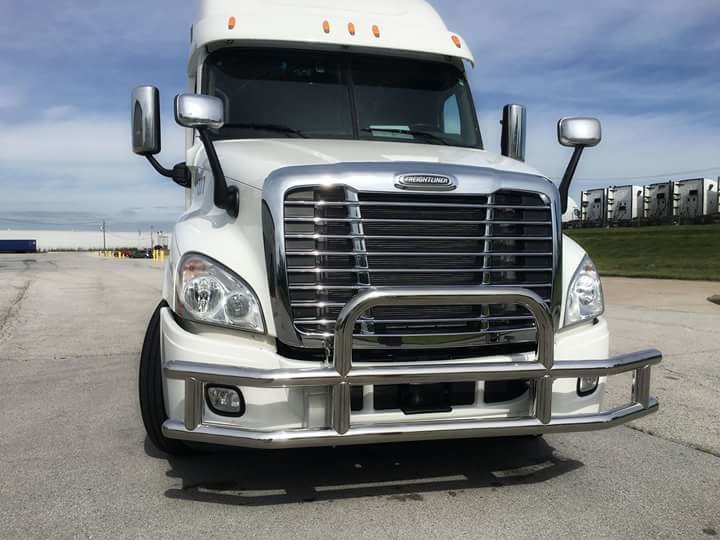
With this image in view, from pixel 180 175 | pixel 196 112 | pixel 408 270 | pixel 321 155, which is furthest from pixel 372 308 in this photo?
pixel 180 175

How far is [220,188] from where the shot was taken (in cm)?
360

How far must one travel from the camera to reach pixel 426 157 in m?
3.66

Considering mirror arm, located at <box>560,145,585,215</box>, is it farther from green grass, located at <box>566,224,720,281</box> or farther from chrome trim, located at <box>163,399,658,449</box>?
green grass, located at <box>566,224,720,281</box>

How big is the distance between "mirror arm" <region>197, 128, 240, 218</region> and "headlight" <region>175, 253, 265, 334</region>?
41cm

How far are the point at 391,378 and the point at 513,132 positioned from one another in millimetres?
3136

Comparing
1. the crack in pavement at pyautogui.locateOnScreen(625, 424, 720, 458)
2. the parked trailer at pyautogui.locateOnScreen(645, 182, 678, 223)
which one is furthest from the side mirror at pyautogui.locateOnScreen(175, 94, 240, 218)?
the parked trailer at pyautogui.locateOnScreen(645, 182, 678, 223)

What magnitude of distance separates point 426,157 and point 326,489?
184 cm

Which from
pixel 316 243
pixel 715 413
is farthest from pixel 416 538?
pixel 715 413

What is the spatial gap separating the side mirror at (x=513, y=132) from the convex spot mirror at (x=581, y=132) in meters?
1.27

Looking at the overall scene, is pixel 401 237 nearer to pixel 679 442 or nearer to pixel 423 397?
pixel 423 397

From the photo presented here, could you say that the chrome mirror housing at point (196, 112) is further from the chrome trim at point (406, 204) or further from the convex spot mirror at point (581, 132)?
the convex spot mirror at point (581, 132)

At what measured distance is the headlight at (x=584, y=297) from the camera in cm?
353

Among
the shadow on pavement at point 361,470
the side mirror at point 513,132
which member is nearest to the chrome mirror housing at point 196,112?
the shadow on pavement at point 361,470

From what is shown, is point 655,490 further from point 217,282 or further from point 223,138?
point 223,138
